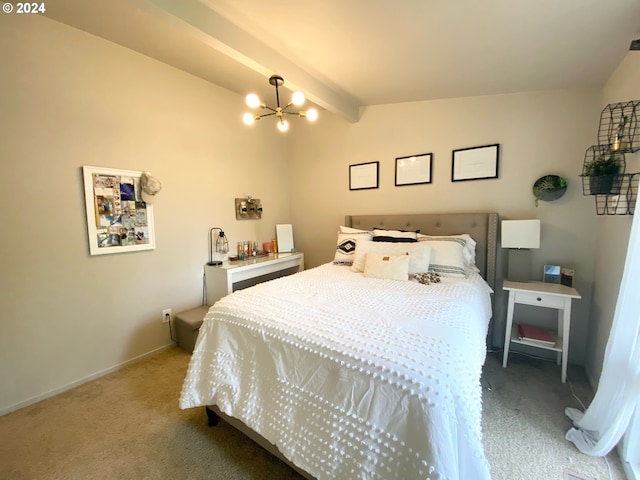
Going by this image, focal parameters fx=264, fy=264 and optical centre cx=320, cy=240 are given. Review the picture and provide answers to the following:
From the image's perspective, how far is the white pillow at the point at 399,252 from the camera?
2.32 metres

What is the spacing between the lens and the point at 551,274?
227 cm

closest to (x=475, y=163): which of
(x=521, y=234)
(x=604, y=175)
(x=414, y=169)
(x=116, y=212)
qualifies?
(x=414, y=169)

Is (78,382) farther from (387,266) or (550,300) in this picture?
(550,300)

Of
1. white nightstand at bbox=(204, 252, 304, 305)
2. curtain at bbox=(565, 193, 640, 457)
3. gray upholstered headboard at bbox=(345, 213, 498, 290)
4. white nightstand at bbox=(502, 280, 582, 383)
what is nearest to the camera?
curtain at bbox=(565, 193, 640, 457)

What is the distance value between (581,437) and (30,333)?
3.68 meters

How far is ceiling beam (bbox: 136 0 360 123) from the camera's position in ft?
4.97

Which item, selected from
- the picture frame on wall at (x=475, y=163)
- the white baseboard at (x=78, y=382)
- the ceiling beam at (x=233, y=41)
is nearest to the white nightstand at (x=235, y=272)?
the white baseboard at (x=78, y=382)

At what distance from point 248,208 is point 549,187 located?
3119 mm

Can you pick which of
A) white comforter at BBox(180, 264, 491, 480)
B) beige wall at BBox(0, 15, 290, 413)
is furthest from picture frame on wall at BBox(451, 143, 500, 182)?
beige wall at BBox(0, 15, 290, 413)

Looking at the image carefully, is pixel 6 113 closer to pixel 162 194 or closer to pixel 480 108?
pixel 162 194

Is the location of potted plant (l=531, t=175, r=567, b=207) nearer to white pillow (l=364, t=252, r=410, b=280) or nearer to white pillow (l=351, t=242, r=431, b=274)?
white pillow (l=351, t=242, r=431, b=274)

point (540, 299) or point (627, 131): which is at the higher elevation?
point (627, 131)

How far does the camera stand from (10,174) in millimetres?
1830

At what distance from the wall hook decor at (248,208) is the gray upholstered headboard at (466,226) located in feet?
5.28
